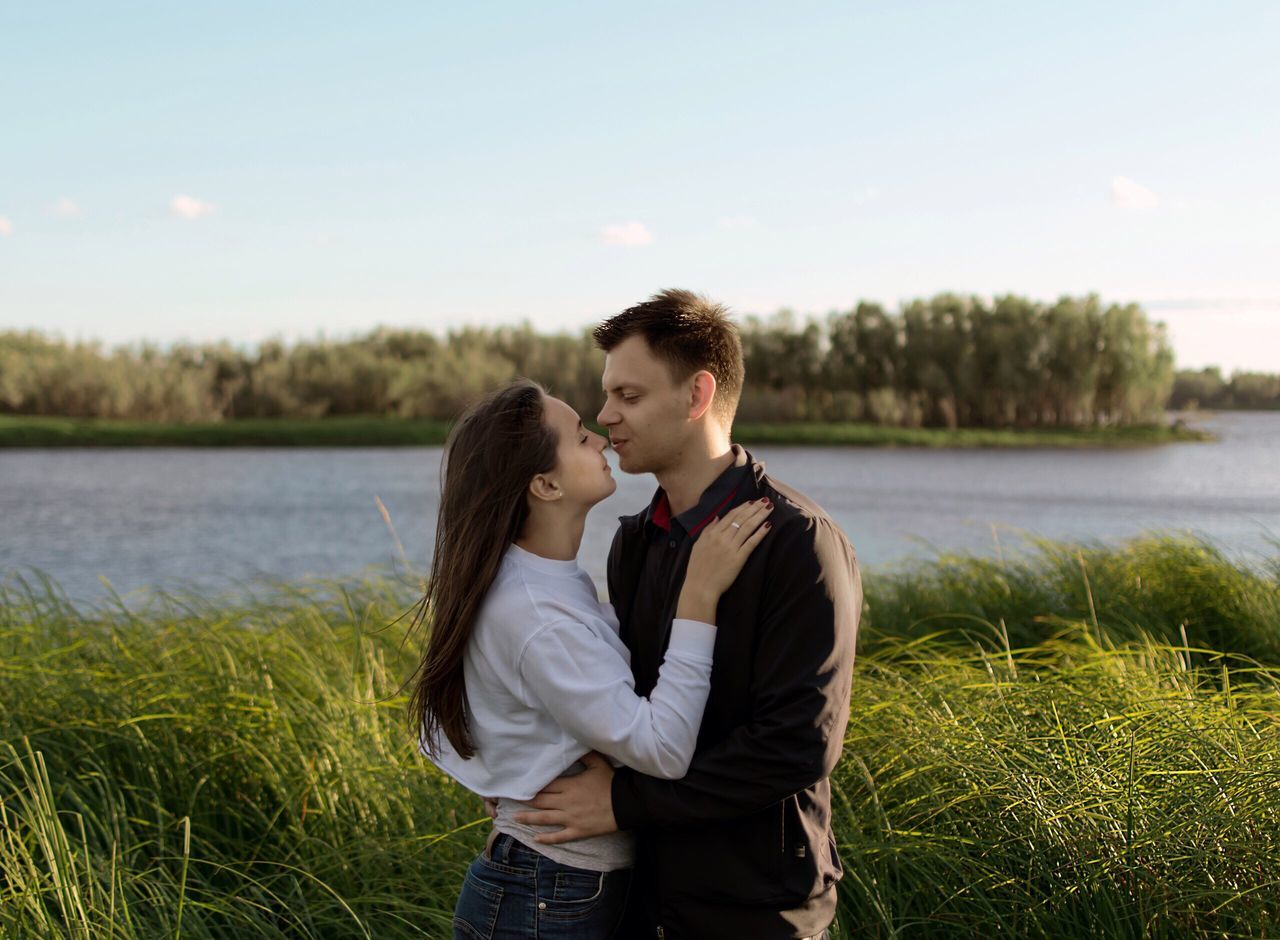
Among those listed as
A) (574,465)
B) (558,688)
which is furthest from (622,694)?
(574,465)

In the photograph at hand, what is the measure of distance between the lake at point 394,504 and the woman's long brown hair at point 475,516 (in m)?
5.41

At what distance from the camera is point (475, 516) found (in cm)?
215

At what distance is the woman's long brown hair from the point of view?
6.98 ft

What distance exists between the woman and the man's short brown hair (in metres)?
0.20

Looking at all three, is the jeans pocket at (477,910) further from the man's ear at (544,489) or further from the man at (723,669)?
the man's ear at (544,489)

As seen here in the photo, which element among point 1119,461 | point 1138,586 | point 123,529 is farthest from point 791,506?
point 1119,461

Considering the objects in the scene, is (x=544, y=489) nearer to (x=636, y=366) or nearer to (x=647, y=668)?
(x=636, y=366)

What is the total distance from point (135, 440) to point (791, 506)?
60244 millimetres

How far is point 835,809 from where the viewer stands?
3.38m

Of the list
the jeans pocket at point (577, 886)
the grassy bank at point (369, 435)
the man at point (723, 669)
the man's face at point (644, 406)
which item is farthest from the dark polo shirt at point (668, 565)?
the grassy bank at point (369, 435)

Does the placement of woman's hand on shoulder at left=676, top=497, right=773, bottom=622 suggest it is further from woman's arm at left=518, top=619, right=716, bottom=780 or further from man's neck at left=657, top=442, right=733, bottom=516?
man's neck at left=657, top=442, right=733, bottom=516

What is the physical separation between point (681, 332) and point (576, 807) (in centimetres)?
91

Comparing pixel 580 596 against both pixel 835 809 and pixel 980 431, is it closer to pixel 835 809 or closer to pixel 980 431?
pixel 835 809

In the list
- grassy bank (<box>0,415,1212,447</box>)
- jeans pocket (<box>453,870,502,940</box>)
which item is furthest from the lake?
jeans pocket (<box>453,870,502,940</box>)
